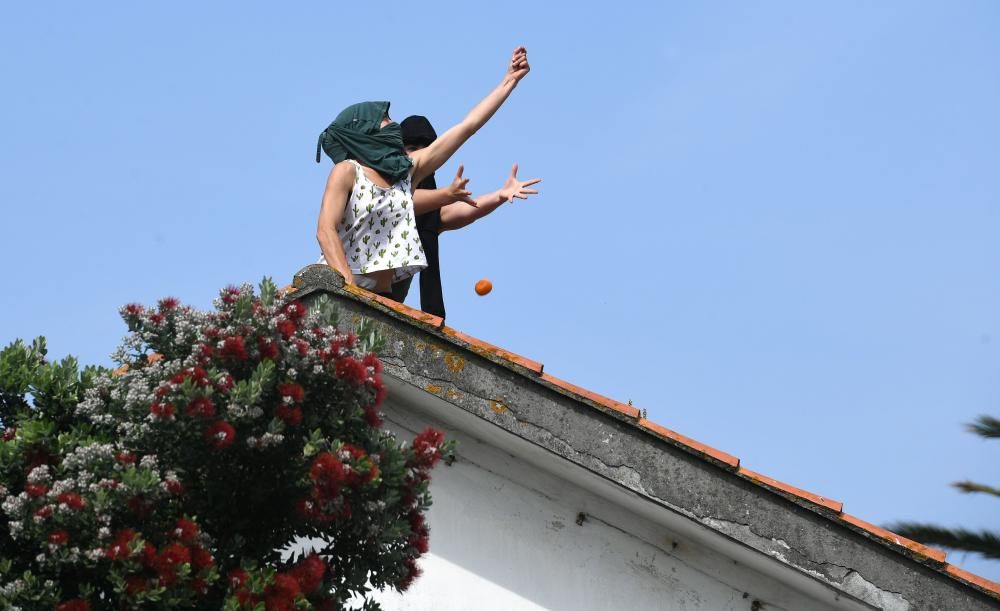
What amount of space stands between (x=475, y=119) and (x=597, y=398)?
2597 mm

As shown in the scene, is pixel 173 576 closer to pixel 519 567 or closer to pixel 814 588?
pixel 519 567

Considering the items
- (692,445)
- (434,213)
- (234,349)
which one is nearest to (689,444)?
(692,445)

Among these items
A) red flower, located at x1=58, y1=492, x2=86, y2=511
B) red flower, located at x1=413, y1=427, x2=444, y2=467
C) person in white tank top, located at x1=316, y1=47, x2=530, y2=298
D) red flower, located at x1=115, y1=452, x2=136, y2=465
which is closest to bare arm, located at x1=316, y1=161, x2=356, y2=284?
person in white tank top, located at x1=316, y1=47, x2=530, y2=298

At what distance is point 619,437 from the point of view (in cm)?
708

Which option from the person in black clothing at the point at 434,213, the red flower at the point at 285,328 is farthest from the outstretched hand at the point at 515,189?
the red flower at the point at 285,328

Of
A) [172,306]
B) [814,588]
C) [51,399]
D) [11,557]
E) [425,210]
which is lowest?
[11,557]

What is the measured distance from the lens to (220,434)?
5.44 m

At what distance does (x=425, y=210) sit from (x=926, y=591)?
3643 mm

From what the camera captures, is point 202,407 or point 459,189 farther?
point 459,189

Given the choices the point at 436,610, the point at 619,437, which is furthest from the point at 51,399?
the point at 619,437

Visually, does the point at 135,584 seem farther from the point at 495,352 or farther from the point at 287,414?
the point at 495,352

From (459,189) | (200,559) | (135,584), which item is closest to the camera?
(135,584)

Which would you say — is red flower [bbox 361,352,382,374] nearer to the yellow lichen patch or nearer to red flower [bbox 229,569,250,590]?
red flower [bbox 229,569,250,590]

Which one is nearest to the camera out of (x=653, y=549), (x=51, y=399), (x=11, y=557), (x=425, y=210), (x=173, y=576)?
(x=173, y=576)
